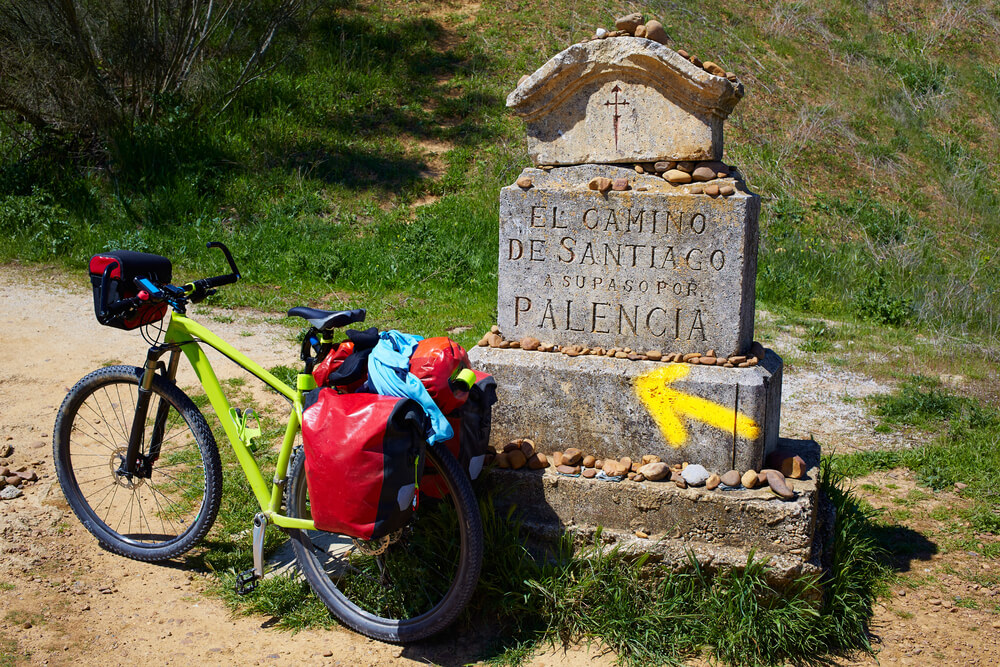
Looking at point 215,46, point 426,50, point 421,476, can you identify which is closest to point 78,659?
point 421,476

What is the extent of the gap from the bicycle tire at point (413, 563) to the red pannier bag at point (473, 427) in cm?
17

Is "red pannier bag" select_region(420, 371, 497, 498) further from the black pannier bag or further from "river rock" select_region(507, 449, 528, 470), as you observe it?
the black pannier bag

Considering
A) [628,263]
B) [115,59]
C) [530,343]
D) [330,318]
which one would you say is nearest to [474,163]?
[115,59]

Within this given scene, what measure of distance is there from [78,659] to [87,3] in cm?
858

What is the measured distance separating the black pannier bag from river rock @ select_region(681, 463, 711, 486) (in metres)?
2.10

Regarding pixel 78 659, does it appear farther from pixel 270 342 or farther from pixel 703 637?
A: pixel 270 342

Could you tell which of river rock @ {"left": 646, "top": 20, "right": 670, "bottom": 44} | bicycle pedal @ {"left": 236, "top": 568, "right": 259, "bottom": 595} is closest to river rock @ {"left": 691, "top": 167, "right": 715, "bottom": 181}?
river rock @ {"left": 646, "top": 20, "right": 670, "bottom": 44}

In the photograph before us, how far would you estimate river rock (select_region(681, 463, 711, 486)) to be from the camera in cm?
332

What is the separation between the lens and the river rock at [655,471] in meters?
3.34

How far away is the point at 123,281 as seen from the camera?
3213 mm

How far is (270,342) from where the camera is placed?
6.09 m

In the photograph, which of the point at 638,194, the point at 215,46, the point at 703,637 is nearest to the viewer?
the point at 703,637

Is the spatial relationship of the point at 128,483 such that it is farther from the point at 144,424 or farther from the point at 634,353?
the point at 634,353

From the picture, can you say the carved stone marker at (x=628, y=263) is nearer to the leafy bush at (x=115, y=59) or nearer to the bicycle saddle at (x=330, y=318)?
the bicycle saddle at (x=330, y=318)
